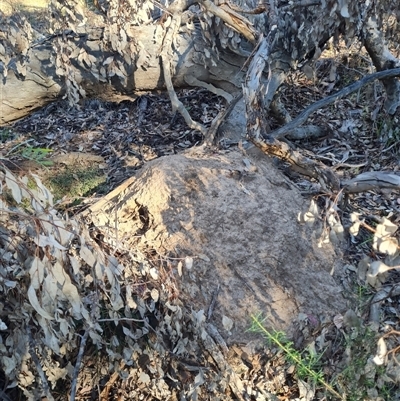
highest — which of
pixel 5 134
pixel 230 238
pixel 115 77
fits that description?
pixel 115 77

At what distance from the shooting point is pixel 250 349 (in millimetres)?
2916

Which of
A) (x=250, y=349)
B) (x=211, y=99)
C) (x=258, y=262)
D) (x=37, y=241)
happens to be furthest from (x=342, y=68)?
(x=37, y=241)

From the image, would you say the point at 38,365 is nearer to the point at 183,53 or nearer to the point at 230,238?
the point at 230,238

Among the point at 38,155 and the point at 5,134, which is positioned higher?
the point at 38,155

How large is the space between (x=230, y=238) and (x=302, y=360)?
0.86m

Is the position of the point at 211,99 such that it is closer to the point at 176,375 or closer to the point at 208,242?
the point at 208,242

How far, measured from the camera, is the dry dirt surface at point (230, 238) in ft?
10.0

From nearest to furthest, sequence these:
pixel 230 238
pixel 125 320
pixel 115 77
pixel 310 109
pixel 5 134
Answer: pixel 125 320, pixel 230 238, pixel 310 109, pixel 115 77, pixel 5 134

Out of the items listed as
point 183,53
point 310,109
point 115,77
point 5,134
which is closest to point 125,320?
point 310,109

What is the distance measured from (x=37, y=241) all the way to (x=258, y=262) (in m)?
1.52

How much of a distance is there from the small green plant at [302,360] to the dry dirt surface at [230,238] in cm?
13

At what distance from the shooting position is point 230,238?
129 inches

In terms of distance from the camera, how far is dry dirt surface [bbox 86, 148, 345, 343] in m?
3.05

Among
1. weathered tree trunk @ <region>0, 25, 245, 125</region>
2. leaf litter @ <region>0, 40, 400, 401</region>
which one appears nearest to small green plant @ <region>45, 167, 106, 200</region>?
weathered tree trunk @ <region>0, 25, 245, 125</region>
